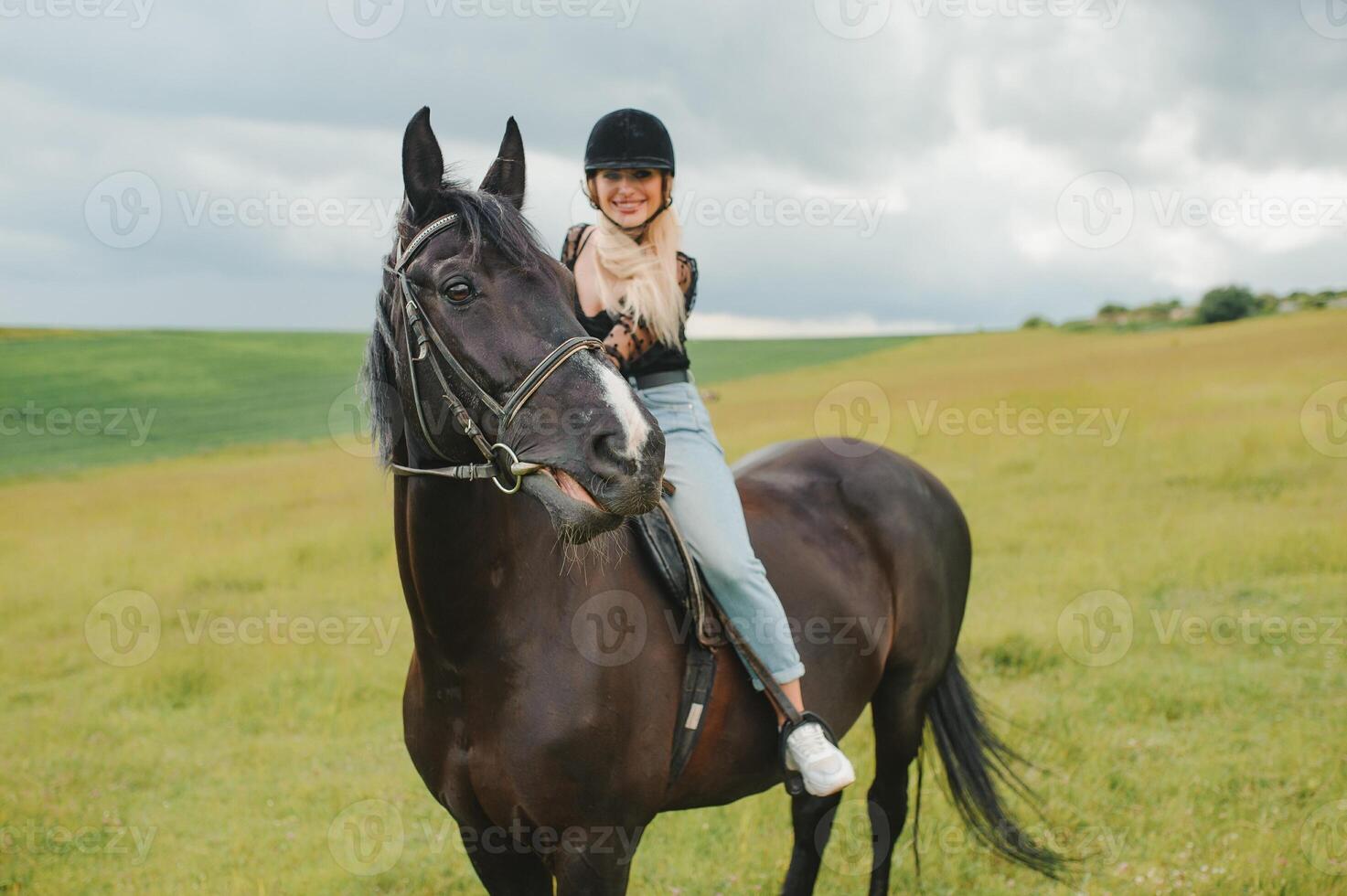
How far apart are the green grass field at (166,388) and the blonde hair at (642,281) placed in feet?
62.4

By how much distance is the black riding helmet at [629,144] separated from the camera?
3.41m

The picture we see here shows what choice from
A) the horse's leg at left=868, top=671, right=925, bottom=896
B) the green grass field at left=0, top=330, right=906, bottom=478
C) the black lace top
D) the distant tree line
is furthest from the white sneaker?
the distant tree line

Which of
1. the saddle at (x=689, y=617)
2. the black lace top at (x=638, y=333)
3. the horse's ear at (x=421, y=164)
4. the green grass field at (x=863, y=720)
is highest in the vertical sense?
the horse's ear at (x=421, y=164)

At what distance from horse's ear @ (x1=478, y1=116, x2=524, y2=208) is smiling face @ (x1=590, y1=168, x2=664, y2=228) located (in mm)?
482

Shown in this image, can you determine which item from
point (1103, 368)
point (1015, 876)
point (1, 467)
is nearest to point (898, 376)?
point (1103, 368)

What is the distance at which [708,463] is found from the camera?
3.33 meters

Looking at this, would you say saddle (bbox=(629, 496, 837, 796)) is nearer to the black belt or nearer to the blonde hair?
the black belt

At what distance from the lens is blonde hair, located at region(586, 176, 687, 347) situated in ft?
10.5

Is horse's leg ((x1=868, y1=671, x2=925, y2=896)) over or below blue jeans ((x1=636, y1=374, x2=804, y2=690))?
below

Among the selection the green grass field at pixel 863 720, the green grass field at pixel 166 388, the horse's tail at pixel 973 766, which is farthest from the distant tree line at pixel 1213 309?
the horse's tail at pixel 973 766

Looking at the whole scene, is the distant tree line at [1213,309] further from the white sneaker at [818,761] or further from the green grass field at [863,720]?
the white sneaker at [818,761]

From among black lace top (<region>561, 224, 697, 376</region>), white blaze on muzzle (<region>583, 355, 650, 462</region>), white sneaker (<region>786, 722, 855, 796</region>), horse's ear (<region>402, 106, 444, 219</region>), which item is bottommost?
white sneaker (<region>786, 722, 855, 796</region>)

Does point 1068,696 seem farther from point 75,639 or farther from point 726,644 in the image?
point 75,639

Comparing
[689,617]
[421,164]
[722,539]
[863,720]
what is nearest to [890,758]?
[689,617]
